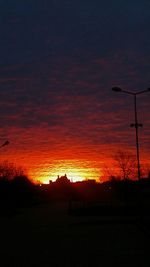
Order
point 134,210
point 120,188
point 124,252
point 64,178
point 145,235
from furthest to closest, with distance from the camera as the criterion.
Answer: point 64,178 < point 120,188 < point 134,210 < point 145,235 < point 124,252

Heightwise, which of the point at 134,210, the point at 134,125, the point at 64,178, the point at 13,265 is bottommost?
the point at 13,265

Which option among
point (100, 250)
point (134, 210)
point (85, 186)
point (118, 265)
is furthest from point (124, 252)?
point (85, 186)

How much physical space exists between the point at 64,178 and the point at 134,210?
137m

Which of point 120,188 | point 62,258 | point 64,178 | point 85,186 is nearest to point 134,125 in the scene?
point 62,258

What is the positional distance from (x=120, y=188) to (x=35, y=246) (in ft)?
215

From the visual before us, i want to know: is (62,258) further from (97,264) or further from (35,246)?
(35,246)

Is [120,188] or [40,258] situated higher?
[120,188]

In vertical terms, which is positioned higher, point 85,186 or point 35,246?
point 85,186

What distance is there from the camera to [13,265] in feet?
52.4

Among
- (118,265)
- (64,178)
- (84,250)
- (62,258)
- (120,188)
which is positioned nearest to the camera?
(118,265)

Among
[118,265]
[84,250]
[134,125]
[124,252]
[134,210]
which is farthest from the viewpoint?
[134,210]

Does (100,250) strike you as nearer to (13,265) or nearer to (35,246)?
(35,246)

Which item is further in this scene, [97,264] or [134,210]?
[134,210]

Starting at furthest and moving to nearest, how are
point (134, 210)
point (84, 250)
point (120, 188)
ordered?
point (120, 188)
point (134, 210)
point (84, 250)
